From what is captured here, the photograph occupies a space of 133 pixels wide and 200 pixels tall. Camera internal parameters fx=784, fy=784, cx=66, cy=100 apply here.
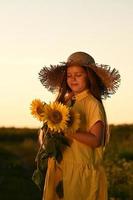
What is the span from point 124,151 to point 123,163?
2.45m

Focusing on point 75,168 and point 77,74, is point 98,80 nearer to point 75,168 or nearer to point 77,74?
point 77,74

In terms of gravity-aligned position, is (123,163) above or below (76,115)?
below

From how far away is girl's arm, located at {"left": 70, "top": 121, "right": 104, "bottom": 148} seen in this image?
6000 mm

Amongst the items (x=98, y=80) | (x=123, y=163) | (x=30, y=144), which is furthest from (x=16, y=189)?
(x=30, y=144)

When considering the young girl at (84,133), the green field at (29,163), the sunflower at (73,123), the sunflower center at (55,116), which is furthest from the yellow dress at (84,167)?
the green field at (29,163)

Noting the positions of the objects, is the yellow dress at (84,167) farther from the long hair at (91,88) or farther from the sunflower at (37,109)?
the sunflower at (37,109)

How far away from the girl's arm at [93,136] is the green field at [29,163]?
14.5ft

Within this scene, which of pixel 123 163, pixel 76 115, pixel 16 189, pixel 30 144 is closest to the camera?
pixel 76 115

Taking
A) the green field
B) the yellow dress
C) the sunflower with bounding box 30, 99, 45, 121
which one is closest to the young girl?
the yellow dress

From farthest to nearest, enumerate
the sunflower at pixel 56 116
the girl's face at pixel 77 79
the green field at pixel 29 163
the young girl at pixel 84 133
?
1. the green field at pixel 29 163
2. the girl's face at pixel 77 79
3. the young girl at pixel 84 133
4. the sunflower at pixel 56 116

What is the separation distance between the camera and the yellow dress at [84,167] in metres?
6.18

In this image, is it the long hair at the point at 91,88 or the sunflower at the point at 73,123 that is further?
the long hair at the point at 91,88

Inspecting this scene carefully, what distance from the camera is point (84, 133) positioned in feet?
19.8

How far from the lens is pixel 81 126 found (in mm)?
6223
